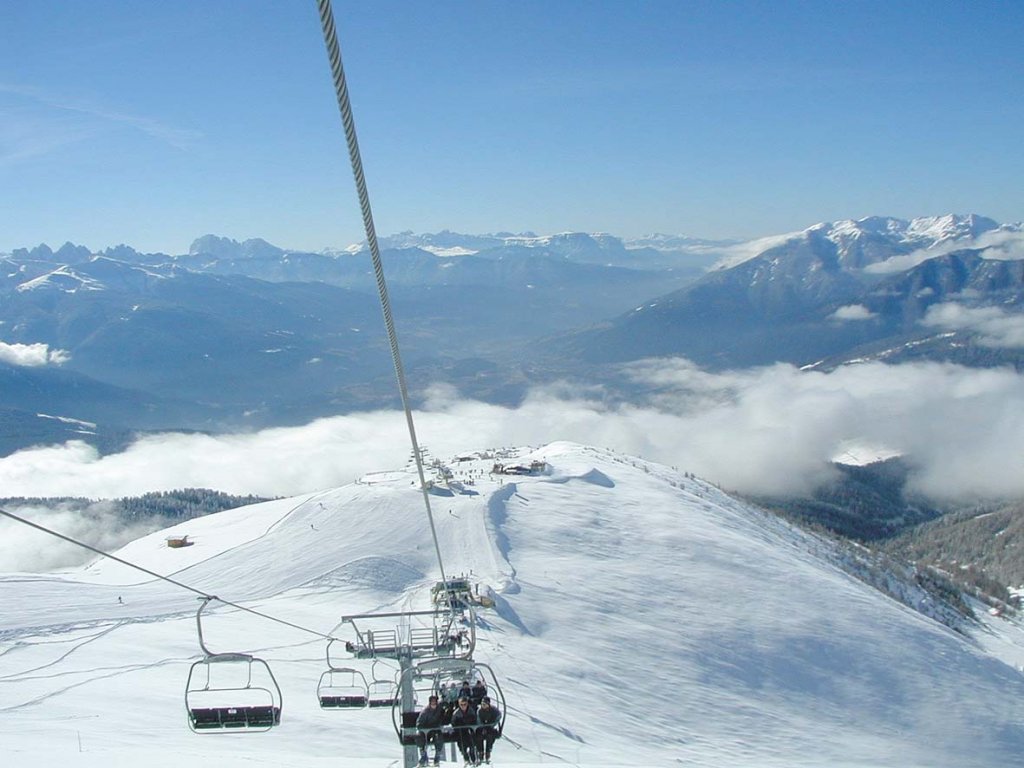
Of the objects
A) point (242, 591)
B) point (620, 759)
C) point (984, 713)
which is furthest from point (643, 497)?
point (620, 759)

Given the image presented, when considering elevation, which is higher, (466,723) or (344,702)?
(466,723)

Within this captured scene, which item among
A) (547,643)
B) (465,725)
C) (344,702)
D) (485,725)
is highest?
(465,725)

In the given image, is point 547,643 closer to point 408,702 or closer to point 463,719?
point 408,702

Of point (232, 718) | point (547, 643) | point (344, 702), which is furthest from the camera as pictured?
point (547, 643)

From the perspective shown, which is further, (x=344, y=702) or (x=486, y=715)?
(x=344, y=702)

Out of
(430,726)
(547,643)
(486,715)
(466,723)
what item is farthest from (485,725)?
(547,643)

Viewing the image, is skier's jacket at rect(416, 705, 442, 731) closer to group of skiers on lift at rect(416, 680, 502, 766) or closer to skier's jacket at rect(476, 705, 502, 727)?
group of skiers on lift at rect(416, 680, 502, 766)

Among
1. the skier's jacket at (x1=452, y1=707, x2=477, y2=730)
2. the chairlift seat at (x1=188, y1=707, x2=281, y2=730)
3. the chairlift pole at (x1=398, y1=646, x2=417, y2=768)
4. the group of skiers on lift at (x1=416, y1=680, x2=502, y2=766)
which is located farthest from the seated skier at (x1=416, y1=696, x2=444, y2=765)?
the chairlift seat at (x1=188, y1=707, x2=281, y2=730)
